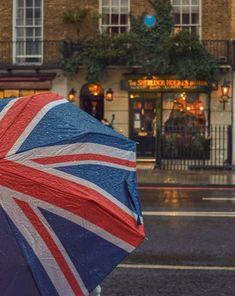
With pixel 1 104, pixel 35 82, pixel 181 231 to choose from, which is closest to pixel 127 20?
pixel 35 82

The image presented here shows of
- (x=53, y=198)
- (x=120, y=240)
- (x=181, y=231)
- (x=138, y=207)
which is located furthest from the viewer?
(x=181, y=231)

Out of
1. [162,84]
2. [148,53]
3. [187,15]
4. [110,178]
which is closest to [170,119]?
[162,84]

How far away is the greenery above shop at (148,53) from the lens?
1978 centimetres

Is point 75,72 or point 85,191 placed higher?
point 75,72

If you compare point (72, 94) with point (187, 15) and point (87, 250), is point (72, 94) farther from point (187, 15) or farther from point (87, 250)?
point (87, 250)

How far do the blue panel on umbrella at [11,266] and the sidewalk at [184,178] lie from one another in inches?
520

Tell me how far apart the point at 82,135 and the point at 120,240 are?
1.60ft

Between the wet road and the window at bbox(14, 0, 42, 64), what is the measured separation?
1214cm

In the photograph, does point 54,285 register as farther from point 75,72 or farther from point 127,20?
point 127,20

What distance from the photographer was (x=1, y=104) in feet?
9.14

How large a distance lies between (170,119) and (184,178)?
495 centimetres

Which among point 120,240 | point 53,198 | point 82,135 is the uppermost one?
point 82,135

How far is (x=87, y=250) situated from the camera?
2539 mm

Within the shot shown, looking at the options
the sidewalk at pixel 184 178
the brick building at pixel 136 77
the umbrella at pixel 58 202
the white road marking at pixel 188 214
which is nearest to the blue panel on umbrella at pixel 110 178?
the umbrella at pixel 58 202
